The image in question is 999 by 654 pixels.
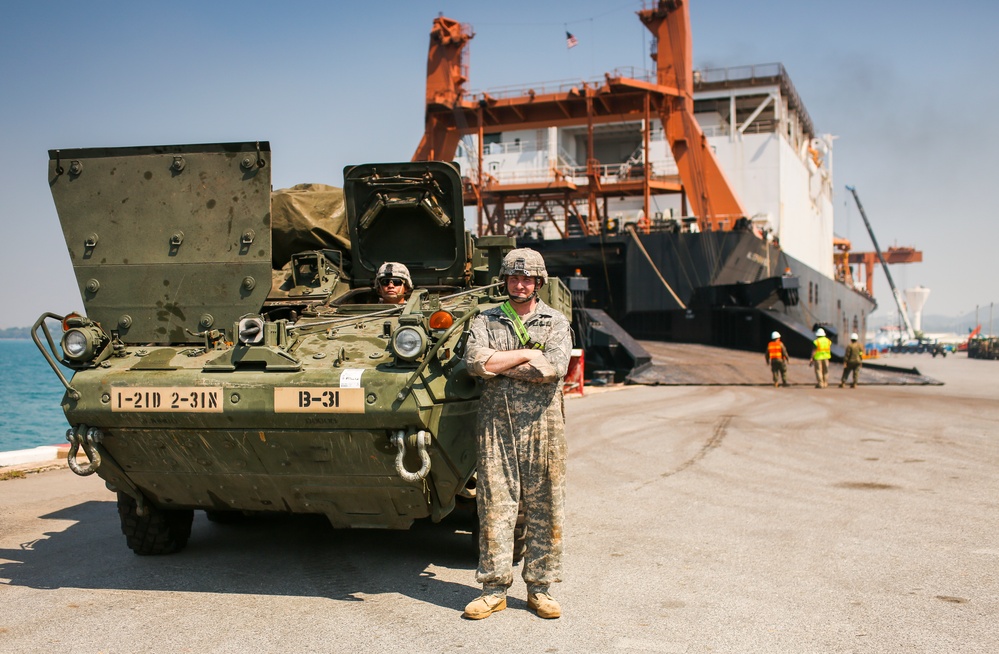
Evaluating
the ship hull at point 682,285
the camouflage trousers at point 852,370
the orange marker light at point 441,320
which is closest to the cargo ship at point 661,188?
the ship hull at point 682,285

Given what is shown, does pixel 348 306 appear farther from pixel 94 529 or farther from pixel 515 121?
pixel 515 121

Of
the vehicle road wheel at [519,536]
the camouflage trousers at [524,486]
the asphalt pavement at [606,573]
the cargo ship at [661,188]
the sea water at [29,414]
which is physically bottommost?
the sea water at [29,414]

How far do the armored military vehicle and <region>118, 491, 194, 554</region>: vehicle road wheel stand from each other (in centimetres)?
1

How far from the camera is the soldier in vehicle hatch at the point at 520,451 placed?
495cm

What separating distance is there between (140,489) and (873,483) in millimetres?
6362

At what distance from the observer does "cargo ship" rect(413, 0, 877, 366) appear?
30.0 m

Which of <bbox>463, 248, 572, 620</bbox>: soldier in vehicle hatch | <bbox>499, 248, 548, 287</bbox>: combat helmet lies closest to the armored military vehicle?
<bbox>463, 248, 572, 620</bbox>: soldier in vehicle hatch

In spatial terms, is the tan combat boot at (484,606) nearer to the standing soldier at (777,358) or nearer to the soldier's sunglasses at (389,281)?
the soldier's sunglasses at (389,281)

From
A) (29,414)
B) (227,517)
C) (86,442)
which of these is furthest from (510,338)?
(29,414)

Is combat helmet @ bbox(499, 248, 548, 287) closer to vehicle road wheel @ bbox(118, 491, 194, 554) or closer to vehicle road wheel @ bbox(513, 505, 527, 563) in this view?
vehicle road wheel @ bbox(513, 505, 527, 563)

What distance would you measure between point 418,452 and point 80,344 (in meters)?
2.14

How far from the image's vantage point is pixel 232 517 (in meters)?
7.40

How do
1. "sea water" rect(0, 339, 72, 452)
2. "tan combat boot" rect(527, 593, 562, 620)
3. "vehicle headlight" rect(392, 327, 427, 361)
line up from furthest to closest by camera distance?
1. "sea water" rect(0, 339, 72, 452)
2. "vehicle headlight" rect(392, 327, 427, 361)
3. "tan combat boot" rect(527, 593, 562, 620)

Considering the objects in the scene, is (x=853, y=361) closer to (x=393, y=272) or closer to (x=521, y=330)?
(x=393, y=272)
